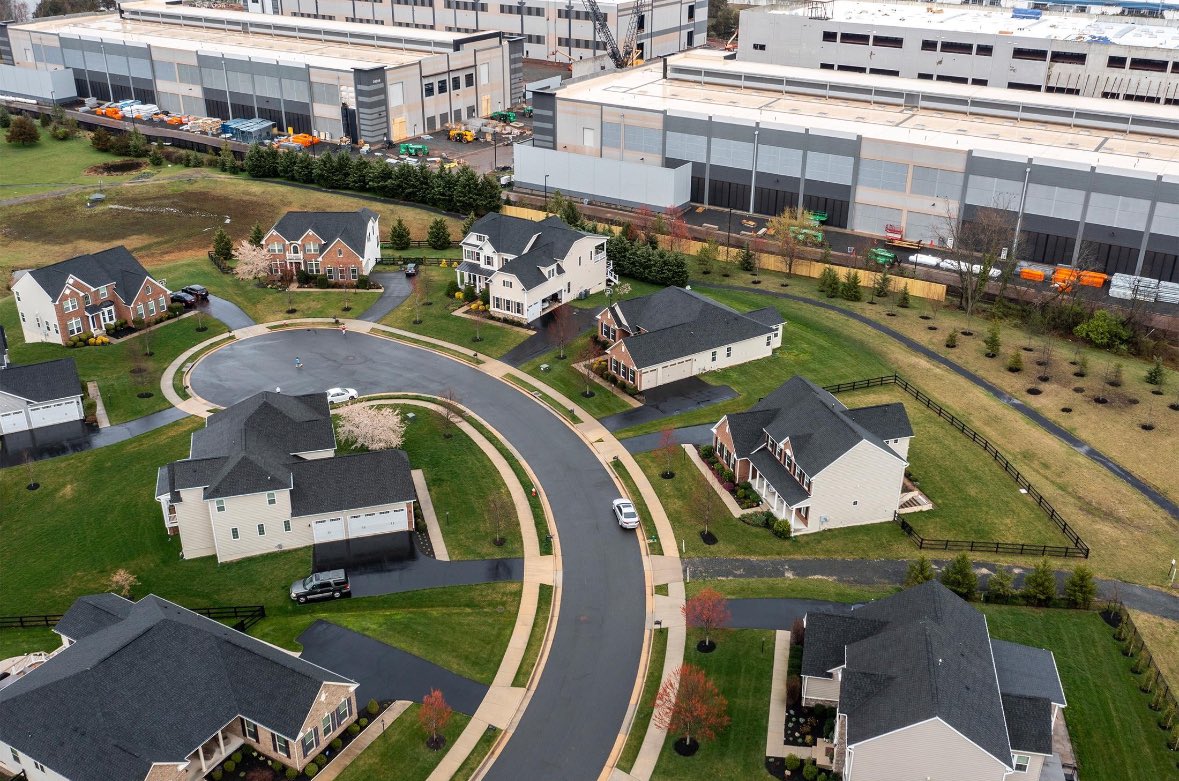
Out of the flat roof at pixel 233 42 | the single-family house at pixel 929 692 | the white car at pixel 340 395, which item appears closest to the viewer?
the single-family house at pixel 929 692

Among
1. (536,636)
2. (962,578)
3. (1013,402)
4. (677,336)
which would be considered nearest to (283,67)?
(677,336)

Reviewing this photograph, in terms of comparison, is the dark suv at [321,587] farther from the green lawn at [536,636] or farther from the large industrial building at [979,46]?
the large industrial building at [979,46]

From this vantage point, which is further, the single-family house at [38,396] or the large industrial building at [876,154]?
the large industrial building at [876,154]

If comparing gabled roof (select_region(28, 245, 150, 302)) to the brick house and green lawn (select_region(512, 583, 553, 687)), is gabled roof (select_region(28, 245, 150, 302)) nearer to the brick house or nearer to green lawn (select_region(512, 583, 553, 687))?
the brick house

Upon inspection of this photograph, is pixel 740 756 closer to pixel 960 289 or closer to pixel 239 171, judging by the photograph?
pixel 960 289

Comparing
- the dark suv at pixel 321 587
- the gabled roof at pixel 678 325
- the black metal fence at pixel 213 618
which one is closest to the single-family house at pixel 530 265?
the gabled roof at pixel 678 325

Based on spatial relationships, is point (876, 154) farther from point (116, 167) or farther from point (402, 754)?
point (116, 167)
